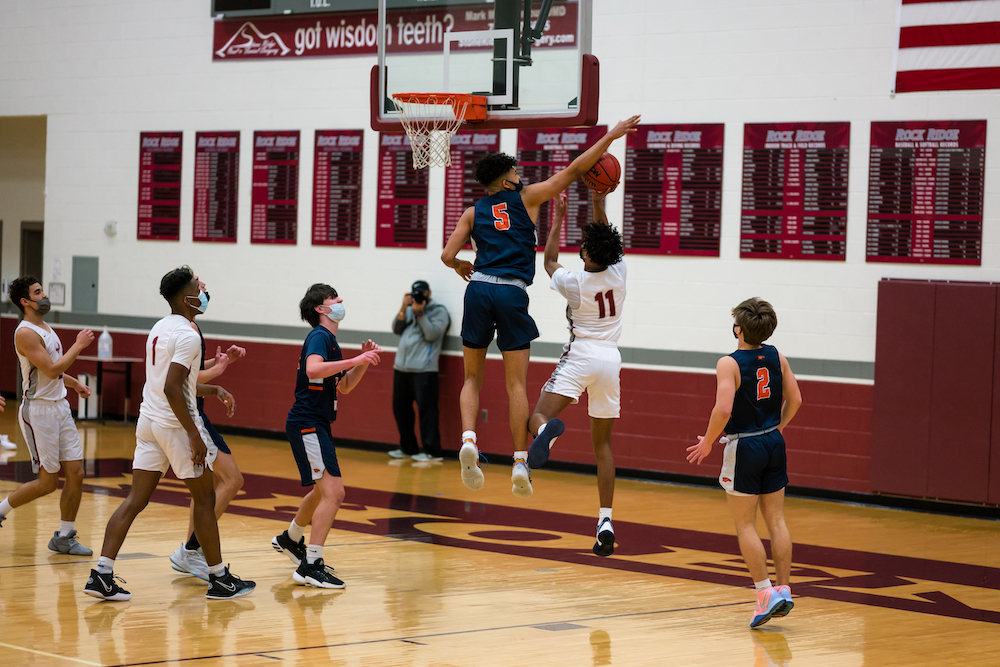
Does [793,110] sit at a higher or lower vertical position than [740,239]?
higher

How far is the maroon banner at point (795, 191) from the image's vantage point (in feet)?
40.1

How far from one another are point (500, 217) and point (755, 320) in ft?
5.51

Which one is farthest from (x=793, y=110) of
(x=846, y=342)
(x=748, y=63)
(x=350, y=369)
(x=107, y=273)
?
(x=107, y=273)

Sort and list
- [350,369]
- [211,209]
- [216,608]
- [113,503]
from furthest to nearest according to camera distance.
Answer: [211,209], [113,503], [350,369], [216,608]

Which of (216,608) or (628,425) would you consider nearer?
(216,608)

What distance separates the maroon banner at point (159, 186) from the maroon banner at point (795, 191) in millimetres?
7739

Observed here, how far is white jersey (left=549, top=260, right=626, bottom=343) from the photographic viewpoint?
7.71 meters

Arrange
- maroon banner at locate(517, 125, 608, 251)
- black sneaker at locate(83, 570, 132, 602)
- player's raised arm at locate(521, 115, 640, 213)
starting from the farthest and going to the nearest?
1. maroon banner at locate(517, 125, 608, 251)
2. player's raised arm at locate(521, 115, 640, 213)
3. black sneaker at locate(83, 570, 132, 602)

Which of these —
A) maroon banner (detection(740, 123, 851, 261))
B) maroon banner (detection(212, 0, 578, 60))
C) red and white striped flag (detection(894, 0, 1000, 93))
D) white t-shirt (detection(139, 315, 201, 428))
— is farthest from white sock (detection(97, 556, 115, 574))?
maroon banner (detection(212, 0, 578, 60))

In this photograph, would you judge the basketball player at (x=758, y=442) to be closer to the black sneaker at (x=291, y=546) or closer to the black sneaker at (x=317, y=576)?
the black sneaker at (x=317, y=576)

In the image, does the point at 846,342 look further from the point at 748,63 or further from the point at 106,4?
the point at 106,4

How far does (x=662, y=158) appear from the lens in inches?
517

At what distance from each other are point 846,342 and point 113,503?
7111mm

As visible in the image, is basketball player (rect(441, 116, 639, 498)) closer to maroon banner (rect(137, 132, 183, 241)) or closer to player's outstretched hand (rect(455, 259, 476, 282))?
player's outstretched hand (rect(455, 259, 476, 282))
